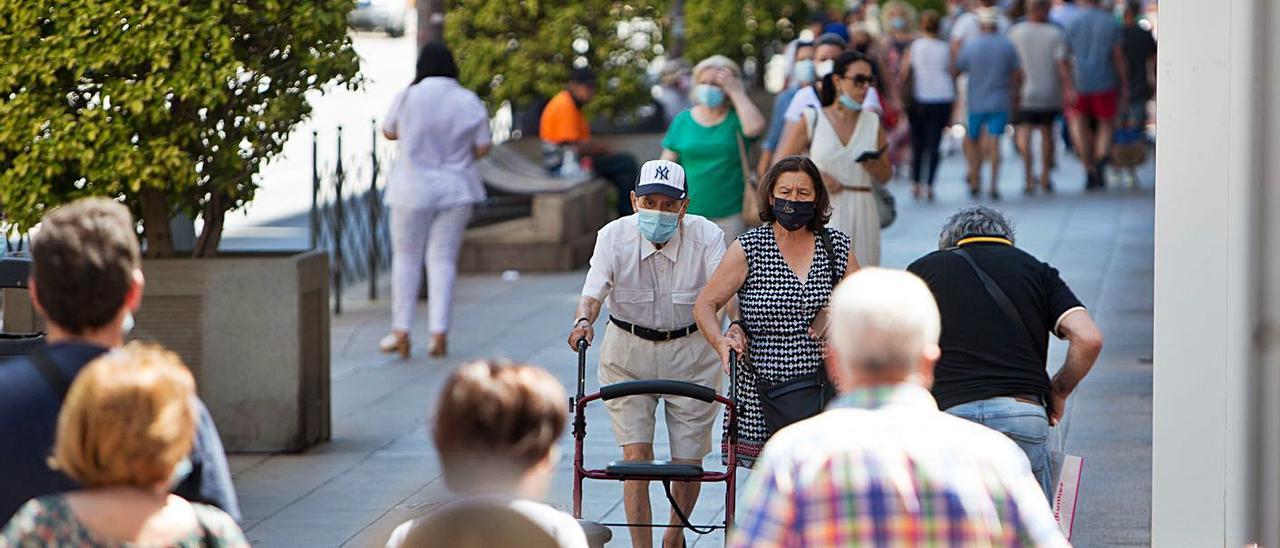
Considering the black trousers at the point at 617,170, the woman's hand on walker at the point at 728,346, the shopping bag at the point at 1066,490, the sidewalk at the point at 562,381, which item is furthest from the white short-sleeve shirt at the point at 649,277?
the black trousers at the point at 617,170

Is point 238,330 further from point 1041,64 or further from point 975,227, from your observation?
point 1041,64

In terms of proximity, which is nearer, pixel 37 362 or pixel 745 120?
pixel 37 362

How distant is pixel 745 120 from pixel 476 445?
737 centimetres

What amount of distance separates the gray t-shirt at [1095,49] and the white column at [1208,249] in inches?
565

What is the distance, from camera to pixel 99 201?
13.7 feet

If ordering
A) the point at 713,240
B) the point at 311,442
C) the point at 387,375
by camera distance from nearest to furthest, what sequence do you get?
the point at 713,240
the point at 311,442
the point at 387,375

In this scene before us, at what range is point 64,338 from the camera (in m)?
4.05

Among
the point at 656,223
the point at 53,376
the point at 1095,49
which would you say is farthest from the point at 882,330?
the point at 1095,49

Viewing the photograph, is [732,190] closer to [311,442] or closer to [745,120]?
[745,120]

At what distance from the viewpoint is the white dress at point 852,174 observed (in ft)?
32.0

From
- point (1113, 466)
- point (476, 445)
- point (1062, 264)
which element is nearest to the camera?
point (476, 445)

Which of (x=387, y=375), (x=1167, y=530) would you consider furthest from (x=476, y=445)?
(x=387, y=375)

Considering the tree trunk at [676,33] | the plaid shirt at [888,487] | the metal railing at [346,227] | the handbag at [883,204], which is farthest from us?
the tree trunk at [676,33]

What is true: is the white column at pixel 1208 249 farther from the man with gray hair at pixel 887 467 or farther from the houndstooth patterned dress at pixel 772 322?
the man with gray hair at pixel 887 467
